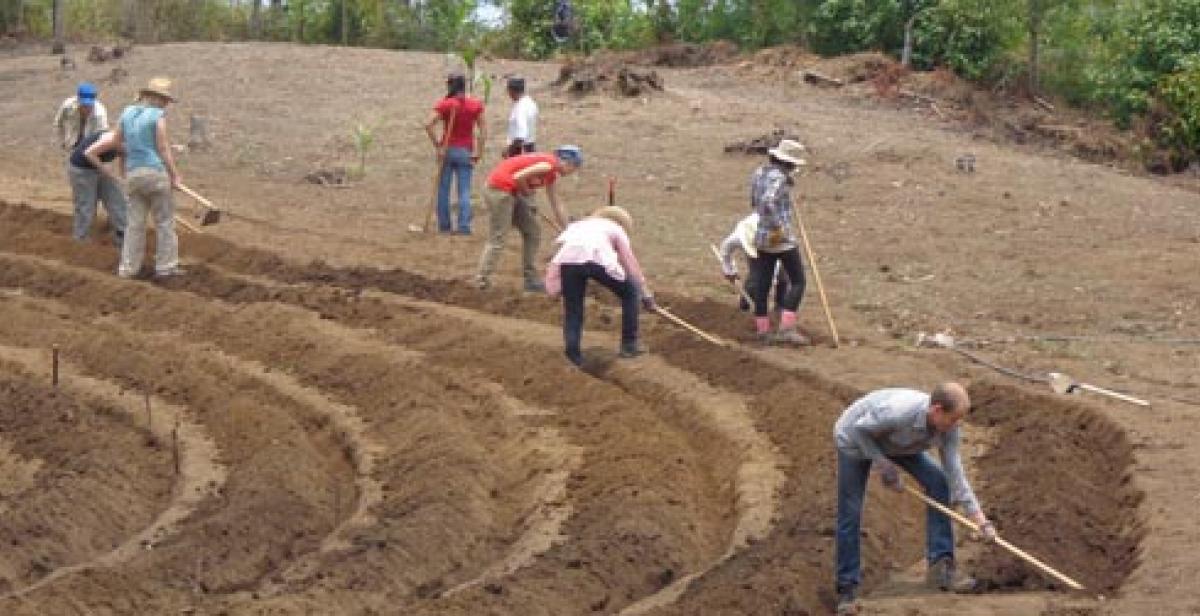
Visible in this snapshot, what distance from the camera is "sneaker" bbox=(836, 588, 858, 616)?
11.3 m

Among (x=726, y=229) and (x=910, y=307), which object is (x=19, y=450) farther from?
(x=726, y=229)

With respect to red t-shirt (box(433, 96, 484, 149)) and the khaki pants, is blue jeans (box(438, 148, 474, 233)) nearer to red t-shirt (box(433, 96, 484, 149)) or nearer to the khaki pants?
red t-shirt (box(433, 96, 484, 149))

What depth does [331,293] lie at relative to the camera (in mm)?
19688

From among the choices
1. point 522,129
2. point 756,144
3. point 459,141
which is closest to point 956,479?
point 522,129

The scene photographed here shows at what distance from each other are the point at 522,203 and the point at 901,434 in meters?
8.36

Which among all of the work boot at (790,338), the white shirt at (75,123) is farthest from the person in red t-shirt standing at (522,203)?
the white shirt at (75,123)

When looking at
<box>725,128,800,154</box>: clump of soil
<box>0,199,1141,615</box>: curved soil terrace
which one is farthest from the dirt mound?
<box>0,199,1141,615</box>: curved soil terrace

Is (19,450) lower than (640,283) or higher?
lower

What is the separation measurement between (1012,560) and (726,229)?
37.4 feet

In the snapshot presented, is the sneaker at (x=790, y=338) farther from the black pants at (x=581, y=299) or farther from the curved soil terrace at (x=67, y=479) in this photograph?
the curved soil terrace at (x=67, y=479)

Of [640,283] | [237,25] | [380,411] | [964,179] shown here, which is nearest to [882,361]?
A: [640,283]

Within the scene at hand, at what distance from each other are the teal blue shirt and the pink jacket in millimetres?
4758

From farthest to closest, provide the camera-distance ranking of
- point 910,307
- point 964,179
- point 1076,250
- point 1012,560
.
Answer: point 964,179, point 1076,250, point 910,307, point 1012,560

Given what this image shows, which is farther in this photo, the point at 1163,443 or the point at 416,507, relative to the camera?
the point at 1163,443
